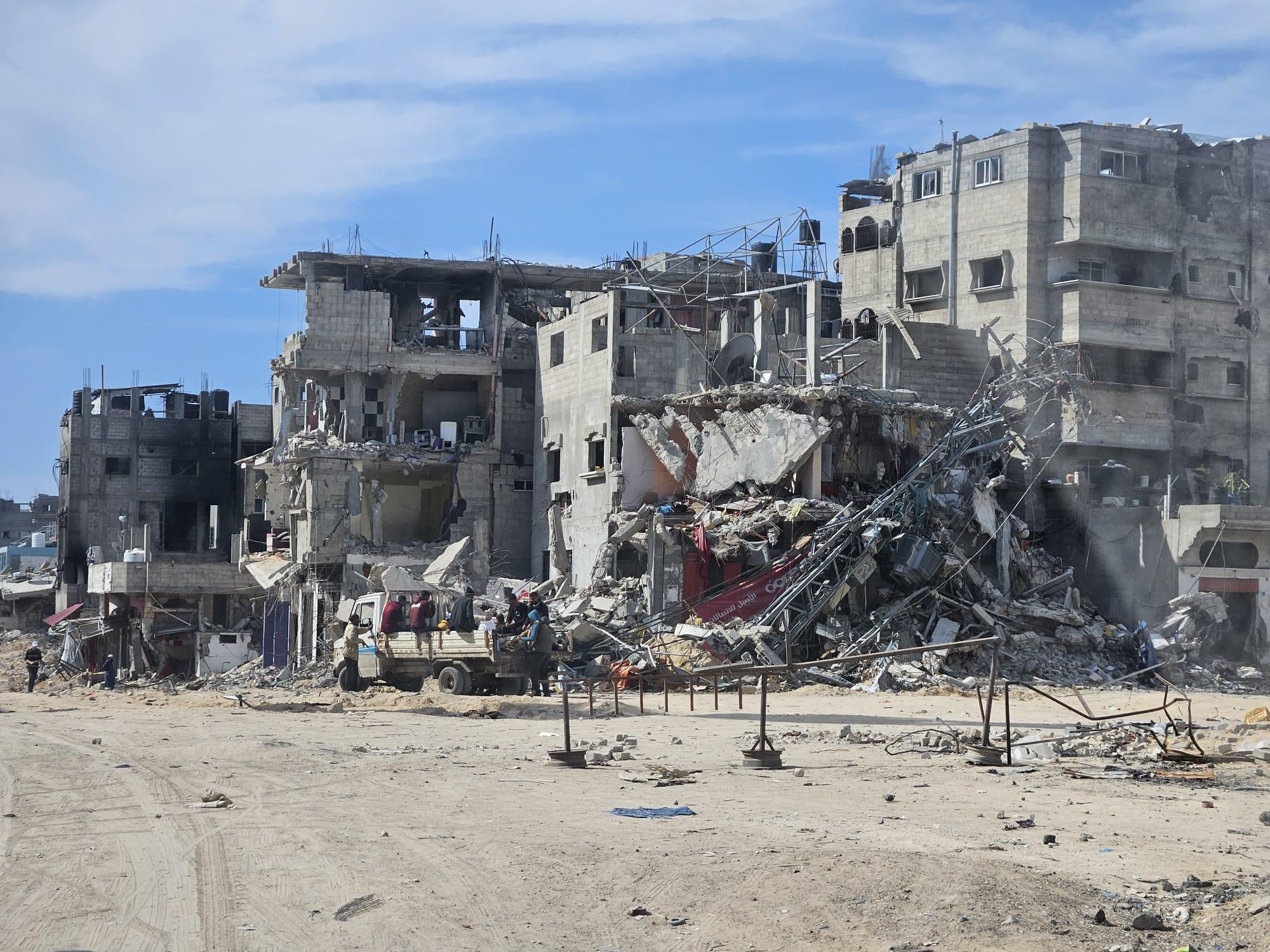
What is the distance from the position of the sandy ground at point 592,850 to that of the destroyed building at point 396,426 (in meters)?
24.8

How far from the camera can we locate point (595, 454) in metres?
40.8

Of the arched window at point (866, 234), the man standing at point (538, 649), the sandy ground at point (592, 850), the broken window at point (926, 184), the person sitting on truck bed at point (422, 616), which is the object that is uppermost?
the broken window at point (926, 184)

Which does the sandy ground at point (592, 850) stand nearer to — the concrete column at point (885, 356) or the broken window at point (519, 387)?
the concrete column at point (885, 356)

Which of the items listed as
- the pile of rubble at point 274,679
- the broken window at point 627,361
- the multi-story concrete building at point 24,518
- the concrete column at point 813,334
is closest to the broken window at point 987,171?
the concrete column at point 813,334

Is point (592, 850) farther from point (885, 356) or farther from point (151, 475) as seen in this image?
point (151, 475)

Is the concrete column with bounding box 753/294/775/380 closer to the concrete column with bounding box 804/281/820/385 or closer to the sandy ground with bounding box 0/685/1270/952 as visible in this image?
the concrete column with bounding box 804/281/820/385

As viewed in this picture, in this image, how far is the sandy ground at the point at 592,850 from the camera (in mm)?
10000

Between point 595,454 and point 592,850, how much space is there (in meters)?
28.8

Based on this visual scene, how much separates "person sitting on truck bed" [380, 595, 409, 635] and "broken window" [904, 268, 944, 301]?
2789cm

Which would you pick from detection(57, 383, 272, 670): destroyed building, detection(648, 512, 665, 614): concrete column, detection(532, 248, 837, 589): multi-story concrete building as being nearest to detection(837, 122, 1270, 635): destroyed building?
detection(532, 248, 837, 589): multi-story concrete building

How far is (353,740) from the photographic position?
2066 cm

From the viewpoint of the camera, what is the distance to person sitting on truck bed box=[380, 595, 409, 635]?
1108 inches

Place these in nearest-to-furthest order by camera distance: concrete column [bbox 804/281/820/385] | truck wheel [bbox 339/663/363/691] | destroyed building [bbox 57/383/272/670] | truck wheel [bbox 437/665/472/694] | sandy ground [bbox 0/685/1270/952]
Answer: sandy ground [bbox 0/685/1270/952] < truck wheel [bbox 437/665/472/694] < truck wheel [bbox 339/663/363/691] < concrete column [bbox 804/281/820/385] < destroyed building [bbox 57/383/272/670]

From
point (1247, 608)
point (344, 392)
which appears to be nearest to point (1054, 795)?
point (1247, 608)
